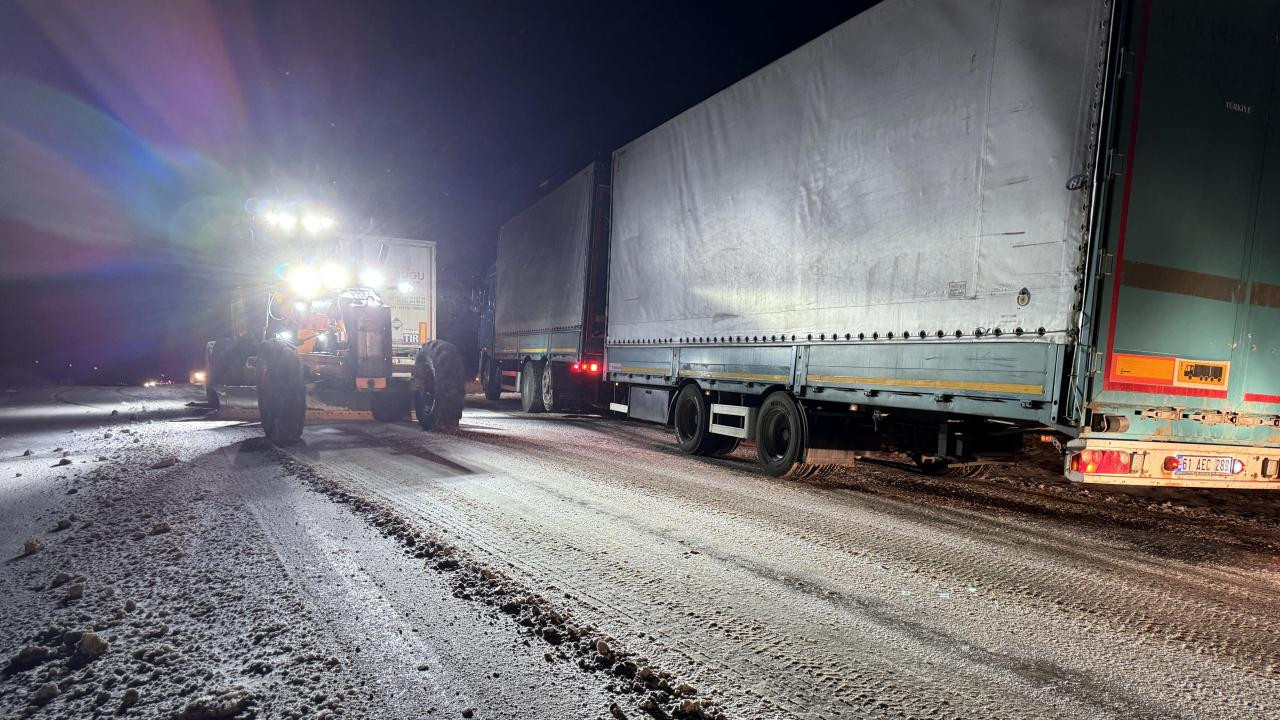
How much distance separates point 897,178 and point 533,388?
11.4 m

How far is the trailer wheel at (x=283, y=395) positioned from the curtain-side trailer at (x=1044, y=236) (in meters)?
6.56

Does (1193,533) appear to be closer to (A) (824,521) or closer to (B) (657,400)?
(A) (824,521)

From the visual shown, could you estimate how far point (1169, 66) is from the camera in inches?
190

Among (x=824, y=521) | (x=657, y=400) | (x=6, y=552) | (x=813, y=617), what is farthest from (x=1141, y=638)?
(x=657, y=400)

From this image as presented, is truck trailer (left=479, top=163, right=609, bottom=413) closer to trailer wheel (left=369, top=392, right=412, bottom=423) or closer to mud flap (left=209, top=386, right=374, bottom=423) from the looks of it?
trailer wheel (left=369, top=392, right=412, bottom=423)

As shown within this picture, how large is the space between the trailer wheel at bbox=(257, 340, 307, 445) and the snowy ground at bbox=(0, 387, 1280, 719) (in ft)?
6.01

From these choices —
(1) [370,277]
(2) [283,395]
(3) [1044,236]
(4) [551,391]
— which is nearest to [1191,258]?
(3) [1044,236]

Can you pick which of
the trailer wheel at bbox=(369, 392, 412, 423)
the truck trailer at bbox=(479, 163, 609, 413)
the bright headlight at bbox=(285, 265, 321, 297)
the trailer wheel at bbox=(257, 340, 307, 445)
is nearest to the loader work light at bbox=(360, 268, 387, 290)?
the bright headlight at bbox=(285, 265, 321, 297)

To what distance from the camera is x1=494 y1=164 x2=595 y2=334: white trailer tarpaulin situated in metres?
13.6

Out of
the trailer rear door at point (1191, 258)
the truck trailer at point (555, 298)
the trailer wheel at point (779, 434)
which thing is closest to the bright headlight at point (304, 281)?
the truck trailer at point (555, 298)

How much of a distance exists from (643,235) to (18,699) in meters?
9.58

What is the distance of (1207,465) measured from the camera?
5.05m

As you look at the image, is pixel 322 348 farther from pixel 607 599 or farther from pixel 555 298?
pixel 607 599

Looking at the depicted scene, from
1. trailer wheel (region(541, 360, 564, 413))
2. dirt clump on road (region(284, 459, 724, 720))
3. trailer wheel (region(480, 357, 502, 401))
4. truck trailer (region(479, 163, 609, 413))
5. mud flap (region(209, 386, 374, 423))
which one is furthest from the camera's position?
trailer wheel (region(480, 357, 502, 401))
